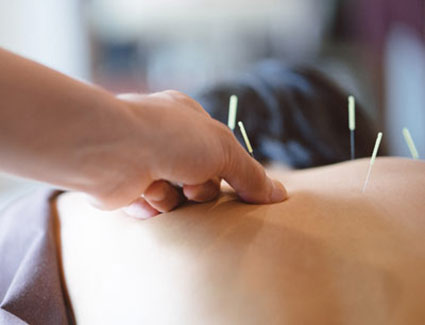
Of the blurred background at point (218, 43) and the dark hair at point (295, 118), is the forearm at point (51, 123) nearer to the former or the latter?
the dark hair at point (295, 118)

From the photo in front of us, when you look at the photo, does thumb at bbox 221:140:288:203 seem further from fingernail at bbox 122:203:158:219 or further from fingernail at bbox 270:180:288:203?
fingernail at bbox 122:203:158:219

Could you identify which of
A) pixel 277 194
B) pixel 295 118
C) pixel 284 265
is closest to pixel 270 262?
pixel 284 265

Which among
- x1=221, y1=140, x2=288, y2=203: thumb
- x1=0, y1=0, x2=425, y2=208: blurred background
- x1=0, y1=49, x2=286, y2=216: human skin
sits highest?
x1=0, y1=49, x2=286, y2=216: human skin

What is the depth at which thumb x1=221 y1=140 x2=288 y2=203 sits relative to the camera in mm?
613

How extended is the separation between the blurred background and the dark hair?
2.73 metres

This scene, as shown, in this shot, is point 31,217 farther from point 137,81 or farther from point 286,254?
point 137,81

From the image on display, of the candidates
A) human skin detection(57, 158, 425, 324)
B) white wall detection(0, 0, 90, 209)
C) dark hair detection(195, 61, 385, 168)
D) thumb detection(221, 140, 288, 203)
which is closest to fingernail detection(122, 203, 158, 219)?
human skin detection(57, 158, 425, 324)

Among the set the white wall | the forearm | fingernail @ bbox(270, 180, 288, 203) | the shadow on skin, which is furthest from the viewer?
the white wall

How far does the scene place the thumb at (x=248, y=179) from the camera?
0.61 m

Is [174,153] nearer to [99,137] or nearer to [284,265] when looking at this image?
[99,137]

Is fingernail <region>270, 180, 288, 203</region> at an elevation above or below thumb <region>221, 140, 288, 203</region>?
below

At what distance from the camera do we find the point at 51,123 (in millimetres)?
460

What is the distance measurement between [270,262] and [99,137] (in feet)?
0.86

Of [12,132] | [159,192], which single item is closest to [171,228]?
[159,192]
